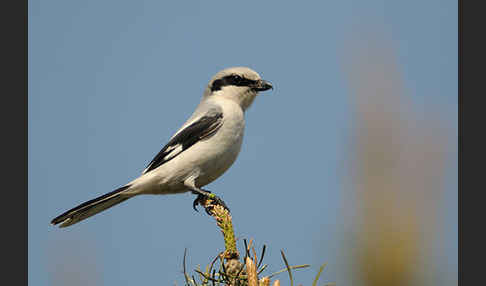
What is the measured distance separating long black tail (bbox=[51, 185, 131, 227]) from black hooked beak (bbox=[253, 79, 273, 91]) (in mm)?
1419

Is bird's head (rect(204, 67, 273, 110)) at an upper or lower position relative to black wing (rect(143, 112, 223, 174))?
upper

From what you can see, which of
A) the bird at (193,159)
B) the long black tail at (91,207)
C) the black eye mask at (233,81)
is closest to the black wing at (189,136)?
the bird at (193,159)

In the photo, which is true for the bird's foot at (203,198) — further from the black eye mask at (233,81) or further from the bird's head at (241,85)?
the black eye mask at (233,81)

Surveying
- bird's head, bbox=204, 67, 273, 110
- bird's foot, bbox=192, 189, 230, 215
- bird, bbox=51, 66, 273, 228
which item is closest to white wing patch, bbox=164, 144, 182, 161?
bird, bbox=51, 66, 273, 228

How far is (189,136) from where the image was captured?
3.89 metres

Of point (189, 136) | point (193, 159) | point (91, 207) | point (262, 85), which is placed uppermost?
point (262, 85)

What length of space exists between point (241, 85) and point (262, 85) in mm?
187

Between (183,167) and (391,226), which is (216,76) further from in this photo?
(391,226)

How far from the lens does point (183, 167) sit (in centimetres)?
371

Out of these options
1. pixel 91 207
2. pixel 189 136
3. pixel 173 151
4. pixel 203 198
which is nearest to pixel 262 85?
pixel 189 136

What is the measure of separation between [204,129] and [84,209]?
3.50ft

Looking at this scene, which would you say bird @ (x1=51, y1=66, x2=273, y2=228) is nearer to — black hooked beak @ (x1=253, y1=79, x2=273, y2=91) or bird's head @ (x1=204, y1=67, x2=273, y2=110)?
bird's head @ (x1=204, y1=67, x2=273, y2=110)

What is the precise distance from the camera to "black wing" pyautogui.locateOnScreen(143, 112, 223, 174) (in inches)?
152

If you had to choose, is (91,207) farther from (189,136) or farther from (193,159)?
(189,136)
